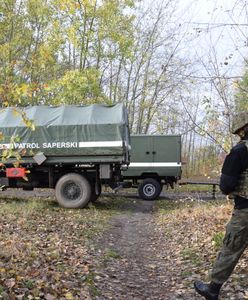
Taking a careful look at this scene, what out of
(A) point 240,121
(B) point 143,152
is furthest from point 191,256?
(B) point 143,152

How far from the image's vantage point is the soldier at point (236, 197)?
4918mm

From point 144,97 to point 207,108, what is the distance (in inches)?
726

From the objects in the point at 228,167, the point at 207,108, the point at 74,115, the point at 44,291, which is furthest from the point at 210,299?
the point at 74,115

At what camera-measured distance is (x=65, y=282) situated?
5844 mm

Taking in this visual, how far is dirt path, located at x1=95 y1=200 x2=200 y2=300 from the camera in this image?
19.4 ft

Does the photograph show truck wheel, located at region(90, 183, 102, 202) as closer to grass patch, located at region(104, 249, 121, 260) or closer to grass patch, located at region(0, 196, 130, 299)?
grass patch, located at region(0, 196, 130, 299)

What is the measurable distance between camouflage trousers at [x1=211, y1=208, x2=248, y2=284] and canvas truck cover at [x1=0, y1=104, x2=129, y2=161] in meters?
8.73

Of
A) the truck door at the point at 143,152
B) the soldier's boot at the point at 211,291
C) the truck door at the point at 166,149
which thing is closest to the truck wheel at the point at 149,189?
the truck door at the point at 143,152

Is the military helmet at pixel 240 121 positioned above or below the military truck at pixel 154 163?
above

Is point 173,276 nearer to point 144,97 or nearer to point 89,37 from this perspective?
point 89,37

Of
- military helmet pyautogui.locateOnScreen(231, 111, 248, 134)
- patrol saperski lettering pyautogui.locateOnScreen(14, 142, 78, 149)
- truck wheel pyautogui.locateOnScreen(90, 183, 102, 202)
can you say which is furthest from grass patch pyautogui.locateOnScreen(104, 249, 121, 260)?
truck wheel pyautogui.locateOnScreen(90, 183, 102, 202)

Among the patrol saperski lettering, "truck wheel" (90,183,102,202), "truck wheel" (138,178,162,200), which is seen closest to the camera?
the patrol saperski lettering

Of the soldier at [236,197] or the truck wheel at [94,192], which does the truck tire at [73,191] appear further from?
the soldier at [236,197]

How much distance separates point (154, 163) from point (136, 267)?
11208mm
